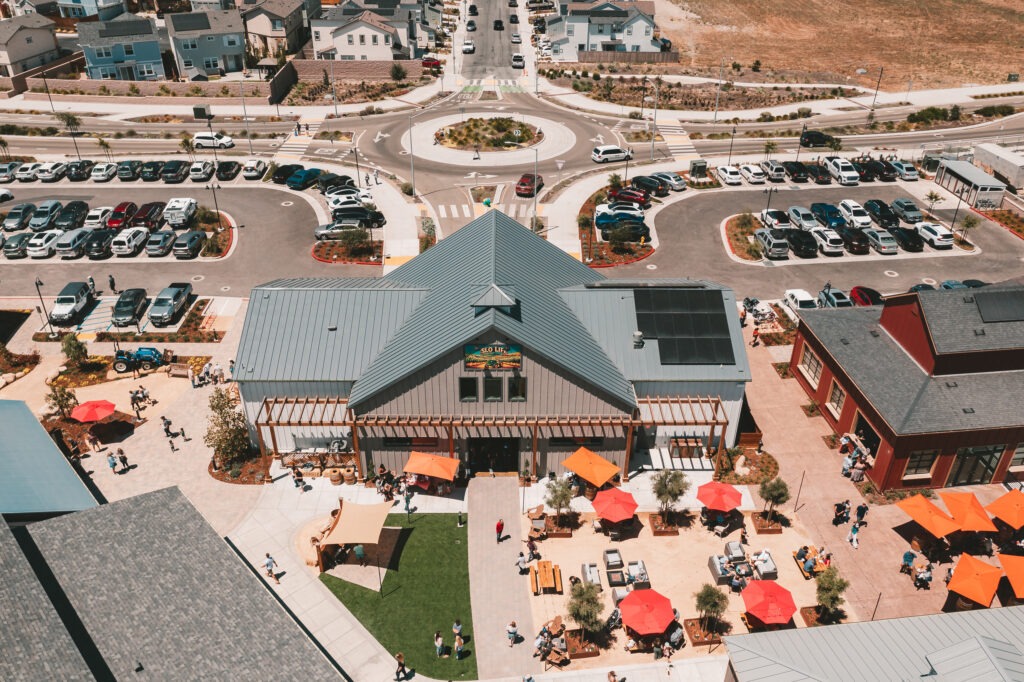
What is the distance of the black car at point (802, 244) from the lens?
6994 centimetres

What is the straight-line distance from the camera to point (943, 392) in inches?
1720

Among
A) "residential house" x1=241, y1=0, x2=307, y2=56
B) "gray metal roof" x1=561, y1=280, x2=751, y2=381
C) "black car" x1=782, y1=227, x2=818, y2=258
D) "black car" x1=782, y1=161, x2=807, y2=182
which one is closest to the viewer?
"gray metal roof" x1=561, y1=280, x2=751, y2=381

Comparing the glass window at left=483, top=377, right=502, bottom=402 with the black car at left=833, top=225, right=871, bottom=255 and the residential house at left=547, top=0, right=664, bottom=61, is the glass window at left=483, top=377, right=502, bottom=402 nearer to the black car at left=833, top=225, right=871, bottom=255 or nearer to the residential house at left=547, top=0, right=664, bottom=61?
the black car at left=833, top=225, right=871, bottom=255

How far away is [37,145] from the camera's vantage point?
94.8m

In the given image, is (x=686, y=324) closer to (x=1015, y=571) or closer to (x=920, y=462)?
(x=920, y=462)

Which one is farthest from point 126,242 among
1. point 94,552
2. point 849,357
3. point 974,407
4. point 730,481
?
point 974,407

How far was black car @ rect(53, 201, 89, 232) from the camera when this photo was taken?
73.1 meters

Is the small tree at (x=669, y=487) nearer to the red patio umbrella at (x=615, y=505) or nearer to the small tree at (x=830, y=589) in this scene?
the red patio umbrella at (x=615, y=505)

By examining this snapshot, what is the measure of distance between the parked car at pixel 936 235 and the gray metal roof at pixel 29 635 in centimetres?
7535

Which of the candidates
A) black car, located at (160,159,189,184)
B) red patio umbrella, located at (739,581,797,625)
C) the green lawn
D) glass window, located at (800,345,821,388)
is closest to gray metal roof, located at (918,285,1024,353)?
glass window, located at (800,345,821,388)

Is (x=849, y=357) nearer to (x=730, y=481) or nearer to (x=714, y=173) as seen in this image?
(x=730, y=481)

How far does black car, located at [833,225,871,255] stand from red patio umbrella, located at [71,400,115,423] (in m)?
63.6

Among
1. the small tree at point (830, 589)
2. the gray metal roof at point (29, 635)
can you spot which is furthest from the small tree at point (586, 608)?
the gray metal roof at point (29, 635)

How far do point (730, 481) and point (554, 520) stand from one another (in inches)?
438
